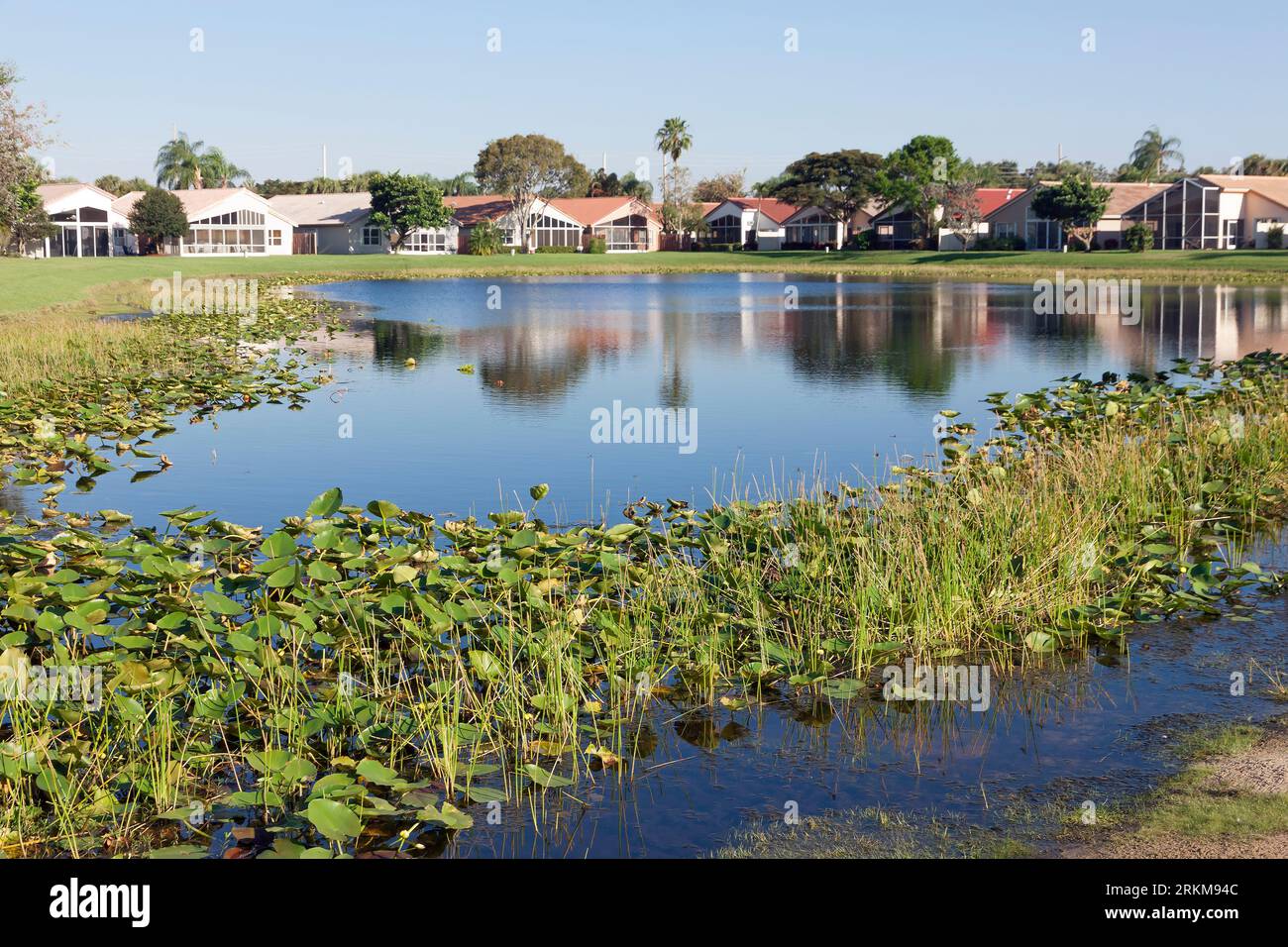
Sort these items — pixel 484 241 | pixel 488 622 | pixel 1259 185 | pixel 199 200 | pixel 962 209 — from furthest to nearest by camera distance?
pixel 484 241, pixel 199 200, pixel 962 209, pixel 1259 185, pixel 488 622

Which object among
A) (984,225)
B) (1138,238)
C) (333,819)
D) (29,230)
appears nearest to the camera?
(333,819)

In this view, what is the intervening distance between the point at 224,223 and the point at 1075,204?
69747 millimetres

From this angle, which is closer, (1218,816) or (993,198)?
(1218,816)

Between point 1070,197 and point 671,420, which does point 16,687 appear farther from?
point 1070,197

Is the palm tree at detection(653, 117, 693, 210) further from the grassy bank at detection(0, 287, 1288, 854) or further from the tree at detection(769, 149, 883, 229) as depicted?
the grassy bank at detection(0, 287, 1288, 854)

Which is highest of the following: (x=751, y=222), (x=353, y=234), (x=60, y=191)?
(x=60, y=191)

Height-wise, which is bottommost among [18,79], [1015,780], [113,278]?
[1015,780]

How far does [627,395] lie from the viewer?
24.2 meters

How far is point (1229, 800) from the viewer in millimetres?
6453

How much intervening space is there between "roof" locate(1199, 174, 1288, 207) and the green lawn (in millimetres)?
10007

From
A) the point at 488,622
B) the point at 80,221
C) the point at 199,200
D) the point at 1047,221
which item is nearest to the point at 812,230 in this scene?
the point at 1047,221

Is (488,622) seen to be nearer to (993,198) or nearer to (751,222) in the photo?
(993,198)
